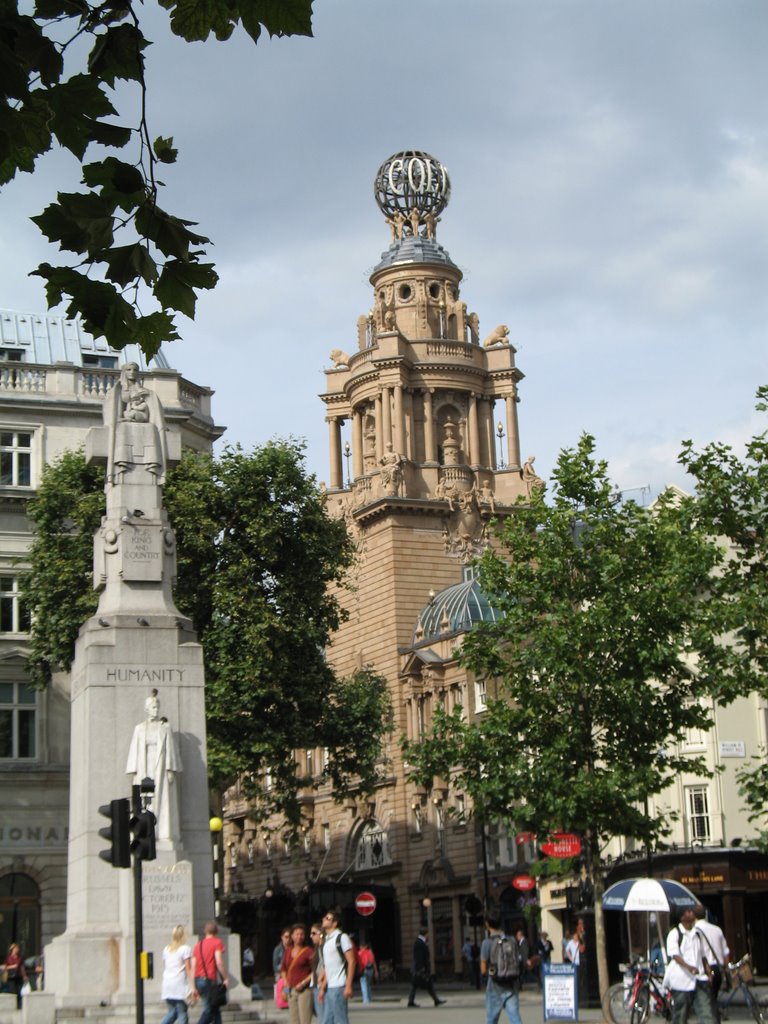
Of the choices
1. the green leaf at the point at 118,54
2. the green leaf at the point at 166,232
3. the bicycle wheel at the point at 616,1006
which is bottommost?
the bicycle wheel at the point at 616,1006

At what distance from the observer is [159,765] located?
26766mm

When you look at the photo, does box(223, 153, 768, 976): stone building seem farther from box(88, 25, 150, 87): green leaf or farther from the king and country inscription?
box(88, 25, 150, 87): green leaf

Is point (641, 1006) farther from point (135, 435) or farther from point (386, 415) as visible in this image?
point (386, 415)

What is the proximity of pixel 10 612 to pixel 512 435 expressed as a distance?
45.0 meters

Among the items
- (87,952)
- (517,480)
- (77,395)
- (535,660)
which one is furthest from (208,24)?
(517,480)

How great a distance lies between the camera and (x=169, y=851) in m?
26.6

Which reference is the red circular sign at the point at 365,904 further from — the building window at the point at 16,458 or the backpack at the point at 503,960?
the backpack at the point at 503,960

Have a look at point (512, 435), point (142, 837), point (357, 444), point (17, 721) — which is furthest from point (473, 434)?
point (142, 837)

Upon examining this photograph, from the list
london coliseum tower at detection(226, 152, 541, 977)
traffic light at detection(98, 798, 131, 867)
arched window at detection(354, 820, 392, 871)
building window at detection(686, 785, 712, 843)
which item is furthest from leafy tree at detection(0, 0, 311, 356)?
arched window at detection(354, 820, 392, 871)

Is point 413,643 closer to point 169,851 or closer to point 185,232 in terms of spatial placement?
point 169,851

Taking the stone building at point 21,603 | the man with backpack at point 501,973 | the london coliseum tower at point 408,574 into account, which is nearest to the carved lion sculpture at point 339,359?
the london coliseum tower at point 408,574

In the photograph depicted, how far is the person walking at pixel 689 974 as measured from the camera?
2156 centimetres

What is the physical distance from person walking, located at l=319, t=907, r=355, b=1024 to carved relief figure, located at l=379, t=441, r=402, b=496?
65.6m

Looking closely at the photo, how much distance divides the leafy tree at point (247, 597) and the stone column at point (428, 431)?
3902 cm
